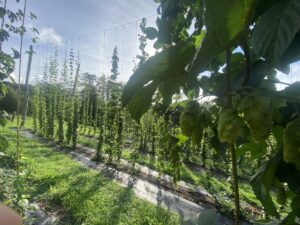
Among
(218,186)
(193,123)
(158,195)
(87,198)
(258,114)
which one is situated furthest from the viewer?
(218,186)

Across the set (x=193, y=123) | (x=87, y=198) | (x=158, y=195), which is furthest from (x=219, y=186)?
(x=193, y=123)

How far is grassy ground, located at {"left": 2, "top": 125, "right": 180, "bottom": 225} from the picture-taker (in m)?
4.91

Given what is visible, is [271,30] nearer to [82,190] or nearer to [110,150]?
[82,190]

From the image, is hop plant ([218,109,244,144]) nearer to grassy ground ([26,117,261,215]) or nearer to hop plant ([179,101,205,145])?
hop plant ([179,101,205,145])

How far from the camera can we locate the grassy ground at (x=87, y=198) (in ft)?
16.1

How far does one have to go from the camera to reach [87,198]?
5652 millimetres

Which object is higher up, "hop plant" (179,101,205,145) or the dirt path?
"hop plant" (179,101,205,145)

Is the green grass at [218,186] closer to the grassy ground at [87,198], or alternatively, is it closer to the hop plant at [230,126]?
the grassy ground at [87,198]

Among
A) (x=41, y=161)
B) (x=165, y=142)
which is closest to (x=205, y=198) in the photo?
(x=41, y=161)

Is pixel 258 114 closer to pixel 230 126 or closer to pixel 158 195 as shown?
pixel 230 126

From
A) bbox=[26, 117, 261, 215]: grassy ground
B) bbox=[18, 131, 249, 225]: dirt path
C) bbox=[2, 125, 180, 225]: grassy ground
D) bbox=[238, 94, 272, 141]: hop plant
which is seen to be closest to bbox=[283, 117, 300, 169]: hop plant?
bbox=[238, 94, 272, 141]: hop plant

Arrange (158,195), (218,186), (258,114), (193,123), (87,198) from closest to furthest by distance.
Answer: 1. (258,114)
2. (193,123)
3. (87,198)
4. (158,195)
5. (218,186)

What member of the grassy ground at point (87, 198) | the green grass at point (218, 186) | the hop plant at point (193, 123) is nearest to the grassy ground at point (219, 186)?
the green grass at point (218, 186)

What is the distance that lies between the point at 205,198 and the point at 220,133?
6507 mm
